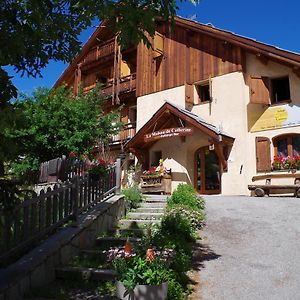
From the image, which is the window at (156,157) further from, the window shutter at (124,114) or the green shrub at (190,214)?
the green shrub at (190,214)

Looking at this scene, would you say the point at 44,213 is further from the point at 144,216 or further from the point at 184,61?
the point at 184,61

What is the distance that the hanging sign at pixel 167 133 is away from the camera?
54.3ft

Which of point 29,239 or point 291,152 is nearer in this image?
point 29,239

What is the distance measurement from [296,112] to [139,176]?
790cm

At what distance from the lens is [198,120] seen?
16.1 metres

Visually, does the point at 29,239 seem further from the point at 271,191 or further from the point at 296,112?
the point at 296,112

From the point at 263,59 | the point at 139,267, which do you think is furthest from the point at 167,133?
the point at 139,267

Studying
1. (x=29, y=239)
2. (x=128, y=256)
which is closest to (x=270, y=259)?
(x=128, y=256)

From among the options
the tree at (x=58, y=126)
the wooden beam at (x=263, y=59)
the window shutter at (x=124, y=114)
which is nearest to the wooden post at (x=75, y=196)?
the tree at (x=58, y=126)

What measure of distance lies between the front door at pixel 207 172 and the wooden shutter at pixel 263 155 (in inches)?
90.4

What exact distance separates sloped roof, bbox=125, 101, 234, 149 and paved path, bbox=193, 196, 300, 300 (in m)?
5.13

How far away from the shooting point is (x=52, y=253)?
5871mm

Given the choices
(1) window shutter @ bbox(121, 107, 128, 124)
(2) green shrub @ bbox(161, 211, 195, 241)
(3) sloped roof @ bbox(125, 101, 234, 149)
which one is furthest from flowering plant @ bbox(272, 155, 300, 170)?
(1) window shutter @ bbox(121, 107, 128, 124)

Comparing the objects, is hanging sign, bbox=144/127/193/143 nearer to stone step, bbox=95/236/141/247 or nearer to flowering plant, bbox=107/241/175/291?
stone step, bbox=95/236/141/247
